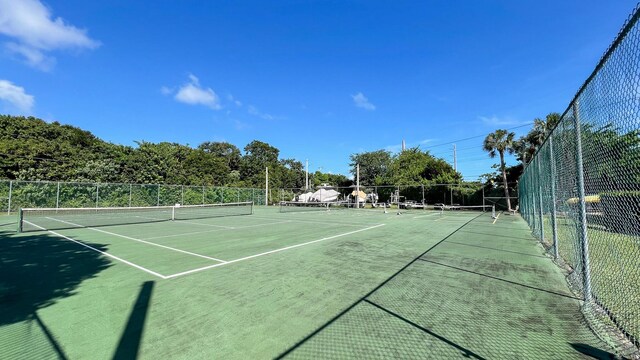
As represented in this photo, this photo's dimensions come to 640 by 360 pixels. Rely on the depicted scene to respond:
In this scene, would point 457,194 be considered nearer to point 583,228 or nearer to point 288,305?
point 583,228

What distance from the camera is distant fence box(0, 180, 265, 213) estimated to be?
921 inches

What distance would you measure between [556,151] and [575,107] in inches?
91.2

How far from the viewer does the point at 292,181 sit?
65.4m

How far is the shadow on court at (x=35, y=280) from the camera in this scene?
3535 mm

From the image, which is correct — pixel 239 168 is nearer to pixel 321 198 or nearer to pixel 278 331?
pixel 321 198

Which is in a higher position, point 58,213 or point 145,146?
point 145,146

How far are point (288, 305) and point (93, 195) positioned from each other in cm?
3007

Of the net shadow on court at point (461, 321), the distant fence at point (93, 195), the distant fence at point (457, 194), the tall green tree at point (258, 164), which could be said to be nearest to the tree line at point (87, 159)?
the tall green tree at point (258, 164)

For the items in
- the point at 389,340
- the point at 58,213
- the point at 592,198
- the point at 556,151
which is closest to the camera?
the point at 389,340

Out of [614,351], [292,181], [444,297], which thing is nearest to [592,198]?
[614,351]

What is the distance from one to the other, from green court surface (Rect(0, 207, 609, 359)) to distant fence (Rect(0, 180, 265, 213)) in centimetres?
2081

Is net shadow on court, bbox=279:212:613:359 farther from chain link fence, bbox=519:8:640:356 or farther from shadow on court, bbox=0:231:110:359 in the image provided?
shadow on court, bbox=0:231:110:359

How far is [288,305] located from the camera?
178 inches

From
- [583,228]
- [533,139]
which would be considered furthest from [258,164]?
[583,228]
